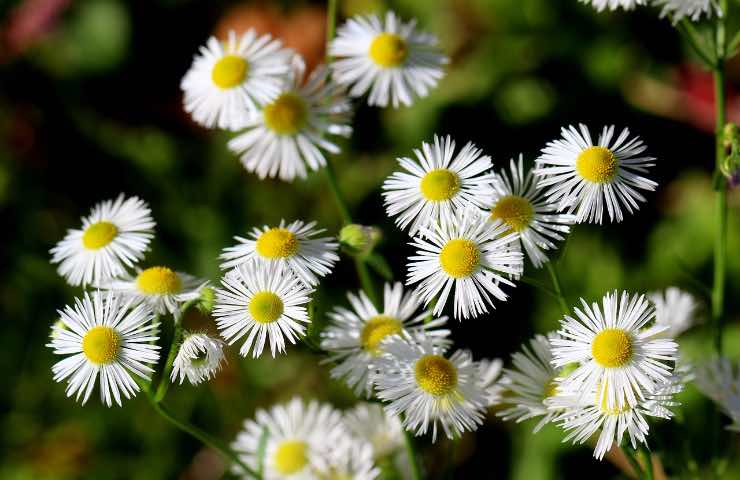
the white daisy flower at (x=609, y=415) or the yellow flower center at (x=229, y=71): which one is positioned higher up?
the yellow flower center at (x=229, y=71)

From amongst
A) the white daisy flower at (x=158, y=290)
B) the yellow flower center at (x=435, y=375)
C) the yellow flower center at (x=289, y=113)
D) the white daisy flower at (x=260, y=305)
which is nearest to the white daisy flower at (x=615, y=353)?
the yellow flower center at (x=435, y=375)

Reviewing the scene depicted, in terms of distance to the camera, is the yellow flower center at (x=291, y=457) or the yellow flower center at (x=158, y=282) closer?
the yellow flower center at (x=158, y=282)

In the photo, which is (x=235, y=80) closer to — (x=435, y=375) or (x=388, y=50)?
(x=388, y=50)

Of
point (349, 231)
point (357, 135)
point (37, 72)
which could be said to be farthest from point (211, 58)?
point (37, 72)

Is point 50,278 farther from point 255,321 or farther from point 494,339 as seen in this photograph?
point 255,321

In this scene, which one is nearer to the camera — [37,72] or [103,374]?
[103,374]

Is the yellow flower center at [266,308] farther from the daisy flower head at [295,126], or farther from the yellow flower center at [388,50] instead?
the yellow flower center at [388,50]
